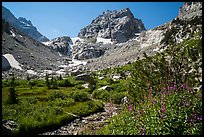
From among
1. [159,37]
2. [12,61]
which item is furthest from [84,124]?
[159,37]

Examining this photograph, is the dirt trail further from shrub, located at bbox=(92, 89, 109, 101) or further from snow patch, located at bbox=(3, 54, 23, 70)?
snow patch, located at bbox=(3, 54, 23, 70)

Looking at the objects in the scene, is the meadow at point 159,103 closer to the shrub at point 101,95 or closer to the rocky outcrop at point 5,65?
the shrub at point 101,95

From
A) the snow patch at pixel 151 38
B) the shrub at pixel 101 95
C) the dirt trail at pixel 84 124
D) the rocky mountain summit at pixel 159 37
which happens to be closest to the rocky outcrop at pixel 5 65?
the rocky mountain summit at pixel 159 37

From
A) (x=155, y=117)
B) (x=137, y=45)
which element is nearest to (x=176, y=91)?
(x=155, y=117)

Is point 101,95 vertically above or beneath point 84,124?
above

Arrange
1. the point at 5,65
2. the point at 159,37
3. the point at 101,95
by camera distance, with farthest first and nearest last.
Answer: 1. the point at 159,37
2. the point at 5,65
3. the point at 101,95

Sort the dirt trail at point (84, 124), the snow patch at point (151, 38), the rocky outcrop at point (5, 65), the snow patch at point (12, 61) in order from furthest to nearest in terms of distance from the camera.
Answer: the snow patch at point (151, 38)
the snow patch at point (12, 61)
the rocky outcrop at point (5, 65)
the dirt trail at point (84, 124)

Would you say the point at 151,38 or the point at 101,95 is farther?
the point at 151,38

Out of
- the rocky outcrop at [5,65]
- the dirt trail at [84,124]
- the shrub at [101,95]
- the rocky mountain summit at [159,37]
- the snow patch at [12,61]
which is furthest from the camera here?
the snow patch at [12,61]

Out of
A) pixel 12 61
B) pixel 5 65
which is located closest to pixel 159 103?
pixel 5 65

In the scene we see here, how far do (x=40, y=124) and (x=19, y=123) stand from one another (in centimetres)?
175

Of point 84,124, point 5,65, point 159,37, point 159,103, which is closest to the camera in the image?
point 159,103

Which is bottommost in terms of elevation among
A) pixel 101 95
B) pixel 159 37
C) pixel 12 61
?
pixel 101 95

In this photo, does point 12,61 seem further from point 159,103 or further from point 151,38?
point 159,103
